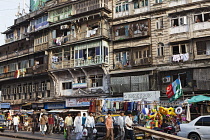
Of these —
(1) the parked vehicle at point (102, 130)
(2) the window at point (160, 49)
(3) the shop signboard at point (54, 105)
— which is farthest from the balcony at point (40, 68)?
(1) the parked vehicle at point (102, 130)


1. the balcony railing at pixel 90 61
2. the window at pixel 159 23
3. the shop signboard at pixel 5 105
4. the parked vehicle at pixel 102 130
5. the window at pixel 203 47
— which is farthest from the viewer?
the shop signboard at pixel 5 105

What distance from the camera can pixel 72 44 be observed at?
3041 centimetres

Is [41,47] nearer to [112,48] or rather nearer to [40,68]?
[40,68]

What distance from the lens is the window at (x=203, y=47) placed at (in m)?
23.7

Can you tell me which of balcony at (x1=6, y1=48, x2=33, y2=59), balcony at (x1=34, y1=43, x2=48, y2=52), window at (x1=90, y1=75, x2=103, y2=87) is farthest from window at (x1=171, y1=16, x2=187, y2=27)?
balcony at (x1=6, y1=48, x2=33, y2=59)

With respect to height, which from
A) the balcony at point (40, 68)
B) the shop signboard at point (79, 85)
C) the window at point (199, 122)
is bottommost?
the window at point (199, 122)

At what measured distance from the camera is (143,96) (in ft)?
81.4

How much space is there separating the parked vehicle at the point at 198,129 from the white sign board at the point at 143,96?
9879mm

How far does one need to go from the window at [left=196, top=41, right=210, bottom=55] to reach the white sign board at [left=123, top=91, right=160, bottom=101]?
17.1 feet

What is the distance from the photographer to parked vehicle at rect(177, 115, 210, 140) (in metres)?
13.6

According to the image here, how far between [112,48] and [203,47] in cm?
934

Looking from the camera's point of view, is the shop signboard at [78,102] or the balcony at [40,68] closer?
the shop signboard at [78,102]

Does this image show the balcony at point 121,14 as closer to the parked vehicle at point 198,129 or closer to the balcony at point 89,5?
the balcony at point 89,5

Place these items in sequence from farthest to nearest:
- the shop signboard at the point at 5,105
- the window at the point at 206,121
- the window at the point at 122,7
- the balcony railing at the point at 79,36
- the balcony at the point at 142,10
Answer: the shop signboard at the point at 5,105, the balcony railing at the point at 79,36, the window at the point at 122,7, the balcony at the point at 142,10, the window at the point at 206,121
